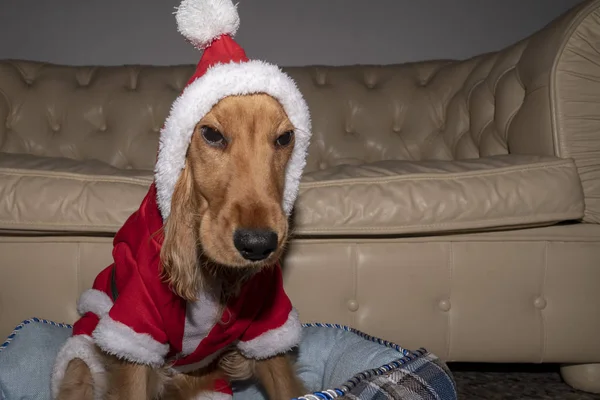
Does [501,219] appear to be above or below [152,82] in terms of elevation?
below

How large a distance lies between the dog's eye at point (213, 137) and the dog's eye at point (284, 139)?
100 millimetres

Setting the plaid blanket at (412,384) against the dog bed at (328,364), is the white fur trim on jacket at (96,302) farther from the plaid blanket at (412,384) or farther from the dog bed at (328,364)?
the plaid blanket at (412,384)

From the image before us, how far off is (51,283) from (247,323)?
0.63 meters

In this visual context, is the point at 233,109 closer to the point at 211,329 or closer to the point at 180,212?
the point at 180,212

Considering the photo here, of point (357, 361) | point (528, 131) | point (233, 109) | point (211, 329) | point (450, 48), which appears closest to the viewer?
point (233, 109)

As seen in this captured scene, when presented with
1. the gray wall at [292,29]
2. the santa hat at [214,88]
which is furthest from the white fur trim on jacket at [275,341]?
the gray wall at [292,29]

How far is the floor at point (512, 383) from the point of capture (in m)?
1.55

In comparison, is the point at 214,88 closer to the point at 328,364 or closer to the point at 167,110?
the point at 328,364

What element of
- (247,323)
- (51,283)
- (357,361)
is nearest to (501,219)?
(357,361)

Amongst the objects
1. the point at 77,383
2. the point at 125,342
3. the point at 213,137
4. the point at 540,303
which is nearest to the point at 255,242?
the point at 213,137

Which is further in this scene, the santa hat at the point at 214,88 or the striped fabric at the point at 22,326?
the striped fabric at the point at 22,326

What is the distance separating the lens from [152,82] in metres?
2.54

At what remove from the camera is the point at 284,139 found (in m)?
1.03

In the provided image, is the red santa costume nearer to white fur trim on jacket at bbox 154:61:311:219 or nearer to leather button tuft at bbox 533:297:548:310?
white fur trim on jacket at bbox 154:61:311:219
